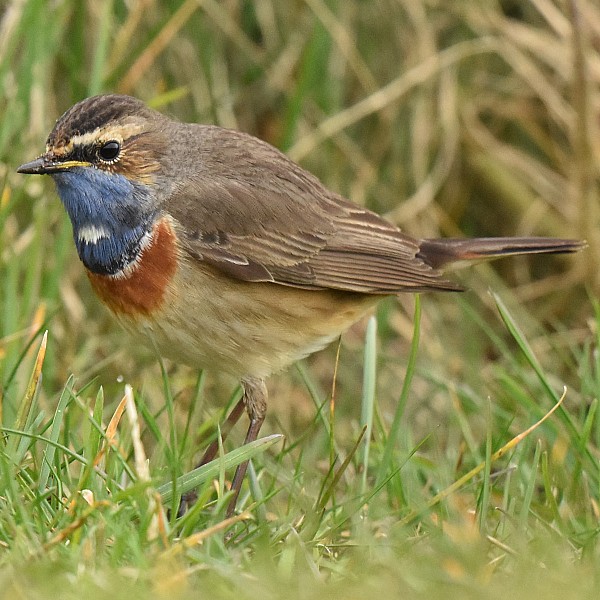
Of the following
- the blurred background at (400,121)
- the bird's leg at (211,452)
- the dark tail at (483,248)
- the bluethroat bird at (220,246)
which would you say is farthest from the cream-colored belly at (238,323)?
the blurred background at (400,121)

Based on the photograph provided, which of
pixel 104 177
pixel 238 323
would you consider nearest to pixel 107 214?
pixel 104 177

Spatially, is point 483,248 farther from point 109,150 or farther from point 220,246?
point 109,150

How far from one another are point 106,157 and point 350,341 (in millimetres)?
4134

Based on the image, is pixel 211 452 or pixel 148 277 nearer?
pixel 148 277

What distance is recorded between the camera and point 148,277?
16.7 feet

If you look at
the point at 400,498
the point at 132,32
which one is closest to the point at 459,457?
the point at 400,498

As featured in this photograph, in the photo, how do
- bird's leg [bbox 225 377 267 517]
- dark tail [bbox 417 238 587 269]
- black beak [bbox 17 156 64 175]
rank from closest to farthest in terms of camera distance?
1. black beak [bbox 17 156 64 175]
2. bird's leg [bbox 225 377 267 517]
3. dark tail [bbox 417 238 587 269]

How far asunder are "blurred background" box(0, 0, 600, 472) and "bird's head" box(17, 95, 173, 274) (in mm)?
1904

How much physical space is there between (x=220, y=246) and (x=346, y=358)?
3.22 m

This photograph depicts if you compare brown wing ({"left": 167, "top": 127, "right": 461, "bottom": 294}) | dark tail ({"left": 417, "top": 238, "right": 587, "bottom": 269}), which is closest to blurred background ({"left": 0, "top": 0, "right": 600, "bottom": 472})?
dark tail ({"left": 417, "top": 238, "right": 587, "bottom": 269})

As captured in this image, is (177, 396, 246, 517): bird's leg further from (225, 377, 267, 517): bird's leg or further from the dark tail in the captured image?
the dark tail

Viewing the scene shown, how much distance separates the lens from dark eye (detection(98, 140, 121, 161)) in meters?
5.16

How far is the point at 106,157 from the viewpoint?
5.18 metres

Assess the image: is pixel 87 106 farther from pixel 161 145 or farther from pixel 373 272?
pixel 373 272
